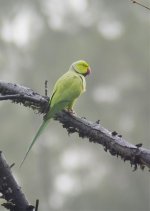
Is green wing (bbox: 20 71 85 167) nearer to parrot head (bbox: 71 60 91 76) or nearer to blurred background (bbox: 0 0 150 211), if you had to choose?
parrot head (bbox: 71 60 91 76)

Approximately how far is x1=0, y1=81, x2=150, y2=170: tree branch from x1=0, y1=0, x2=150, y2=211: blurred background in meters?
15.9

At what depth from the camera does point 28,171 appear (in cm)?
1991

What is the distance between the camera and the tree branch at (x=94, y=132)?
2164 mm

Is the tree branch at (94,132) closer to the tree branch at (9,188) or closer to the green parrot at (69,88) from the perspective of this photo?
the green parrot at (69,88)

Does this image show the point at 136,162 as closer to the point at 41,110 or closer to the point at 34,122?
the point at 41,110

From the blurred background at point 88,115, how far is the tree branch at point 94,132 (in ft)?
52.1

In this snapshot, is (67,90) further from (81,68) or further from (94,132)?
(94,132)

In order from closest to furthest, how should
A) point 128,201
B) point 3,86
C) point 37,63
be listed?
point 3,86 < point 128,201 < point 37,63

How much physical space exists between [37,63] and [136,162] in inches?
821

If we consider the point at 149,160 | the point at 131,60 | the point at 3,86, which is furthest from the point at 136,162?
the point at 131,60

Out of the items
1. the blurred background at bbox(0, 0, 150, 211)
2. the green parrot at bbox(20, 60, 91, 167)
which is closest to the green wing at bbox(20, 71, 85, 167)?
the green parrot at bbox(20, 60, 91, 167)

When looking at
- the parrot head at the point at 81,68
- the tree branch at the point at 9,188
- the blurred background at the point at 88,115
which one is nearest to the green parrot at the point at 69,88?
the parrot head at the point at 81,68

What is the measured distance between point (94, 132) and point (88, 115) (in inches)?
675

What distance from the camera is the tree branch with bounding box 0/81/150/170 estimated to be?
7.10 ft
